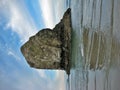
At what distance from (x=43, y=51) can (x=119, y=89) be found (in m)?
6.73

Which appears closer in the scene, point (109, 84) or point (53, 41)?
point (109, 84)

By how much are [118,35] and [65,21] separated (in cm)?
571

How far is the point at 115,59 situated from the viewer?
1.80 meters

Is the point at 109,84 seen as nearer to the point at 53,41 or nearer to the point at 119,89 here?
the point at 119,89

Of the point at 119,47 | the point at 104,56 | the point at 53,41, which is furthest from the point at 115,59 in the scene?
the point at 53,41

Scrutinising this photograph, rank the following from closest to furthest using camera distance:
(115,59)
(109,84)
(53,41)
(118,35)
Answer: (118,35)
(115,59)
(109,84)
(53,41)

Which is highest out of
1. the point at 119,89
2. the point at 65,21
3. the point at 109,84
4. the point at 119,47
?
the point at 119,47

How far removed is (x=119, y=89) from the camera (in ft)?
5.17

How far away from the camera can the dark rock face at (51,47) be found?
7572 millimetres

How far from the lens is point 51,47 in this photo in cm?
797

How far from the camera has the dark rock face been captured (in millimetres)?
7572

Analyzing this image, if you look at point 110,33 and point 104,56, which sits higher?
point 110,33

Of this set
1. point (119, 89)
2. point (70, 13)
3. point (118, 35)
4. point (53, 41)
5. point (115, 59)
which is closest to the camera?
point (119, 89)

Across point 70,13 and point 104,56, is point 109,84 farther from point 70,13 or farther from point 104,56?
point 70,13
